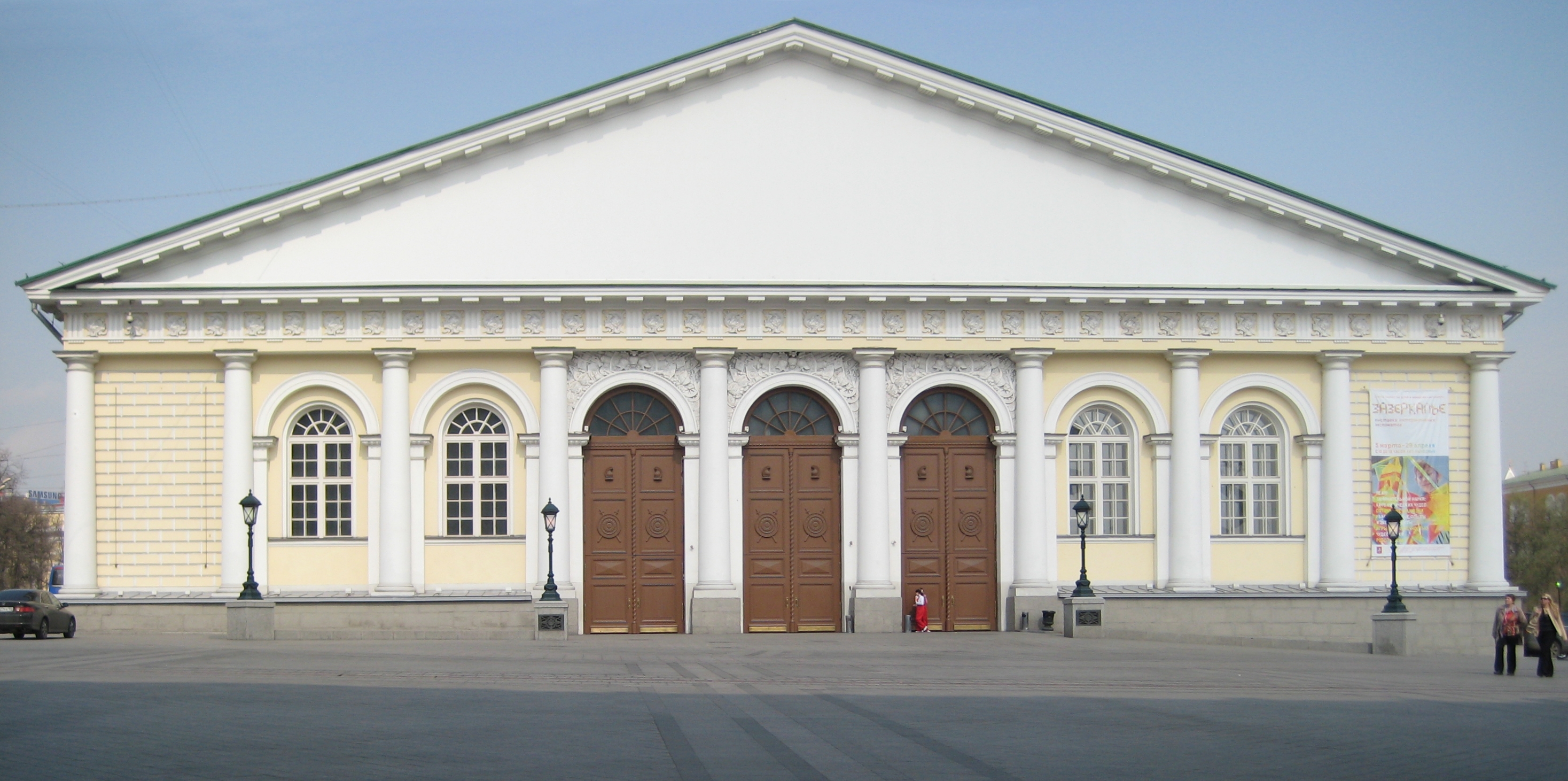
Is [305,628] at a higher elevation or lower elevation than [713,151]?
lower

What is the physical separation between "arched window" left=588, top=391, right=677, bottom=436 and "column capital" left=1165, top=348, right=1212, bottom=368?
1127 cm

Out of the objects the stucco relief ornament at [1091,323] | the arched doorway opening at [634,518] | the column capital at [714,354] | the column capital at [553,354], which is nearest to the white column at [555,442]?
the column capital at [553,354]

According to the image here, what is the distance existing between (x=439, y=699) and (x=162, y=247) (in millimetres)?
19001

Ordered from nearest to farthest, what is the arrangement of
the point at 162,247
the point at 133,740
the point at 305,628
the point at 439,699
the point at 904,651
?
the point at 133,740, the point at 439,699, the point at 904,651, the point at 305,628, the point at 162,247

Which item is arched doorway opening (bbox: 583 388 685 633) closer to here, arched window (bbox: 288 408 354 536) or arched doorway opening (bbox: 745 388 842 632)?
arched doorway opening (bbox: 745 388 842 632)

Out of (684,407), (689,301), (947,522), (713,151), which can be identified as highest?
(713,151)

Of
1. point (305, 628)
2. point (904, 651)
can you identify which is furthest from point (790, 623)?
point (305, 628)

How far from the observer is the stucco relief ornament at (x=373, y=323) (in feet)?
106

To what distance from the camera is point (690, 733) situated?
13711 millimetres

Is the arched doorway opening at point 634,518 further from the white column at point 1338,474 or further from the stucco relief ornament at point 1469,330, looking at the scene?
the stucco relief ornament at point 1469,330

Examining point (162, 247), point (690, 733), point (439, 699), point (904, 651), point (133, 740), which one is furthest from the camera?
point (162, 247)

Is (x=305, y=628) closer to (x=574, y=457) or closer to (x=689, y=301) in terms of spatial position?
(x=574, y=457)

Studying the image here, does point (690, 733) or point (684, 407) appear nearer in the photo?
point (690, 733)

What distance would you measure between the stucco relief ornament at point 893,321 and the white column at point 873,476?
1.60 feet
